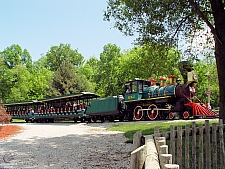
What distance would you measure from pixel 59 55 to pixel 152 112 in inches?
1637

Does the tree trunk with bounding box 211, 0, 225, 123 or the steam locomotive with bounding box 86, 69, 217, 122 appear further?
the steam locomotive with bounding box 86, 69, 217, 122

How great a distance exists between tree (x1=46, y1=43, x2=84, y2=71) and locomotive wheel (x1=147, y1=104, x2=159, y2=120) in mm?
39384

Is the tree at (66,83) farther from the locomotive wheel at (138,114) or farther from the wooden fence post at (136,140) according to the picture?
the wooden fence post at (136,140)

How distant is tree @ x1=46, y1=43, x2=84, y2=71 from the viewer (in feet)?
188

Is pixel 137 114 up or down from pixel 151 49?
down

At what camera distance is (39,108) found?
31.0m

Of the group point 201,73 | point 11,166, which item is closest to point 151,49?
point 11,166

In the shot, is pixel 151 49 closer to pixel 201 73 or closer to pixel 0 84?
pixel 201 73

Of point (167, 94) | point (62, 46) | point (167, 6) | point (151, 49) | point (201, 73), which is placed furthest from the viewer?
point (62, 46)

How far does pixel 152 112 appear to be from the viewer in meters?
19.6

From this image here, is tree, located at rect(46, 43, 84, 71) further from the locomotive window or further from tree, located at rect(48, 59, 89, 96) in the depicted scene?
the locomotive window

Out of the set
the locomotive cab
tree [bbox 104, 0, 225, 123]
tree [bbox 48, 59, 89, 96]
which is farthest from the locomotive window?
tree [bbox 48, 59, 89, 96]

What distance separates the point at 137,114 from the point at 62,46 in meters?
40.3

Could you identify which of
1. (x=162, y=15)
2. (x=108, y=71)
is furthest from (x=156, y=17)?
(x=108, y=71)
